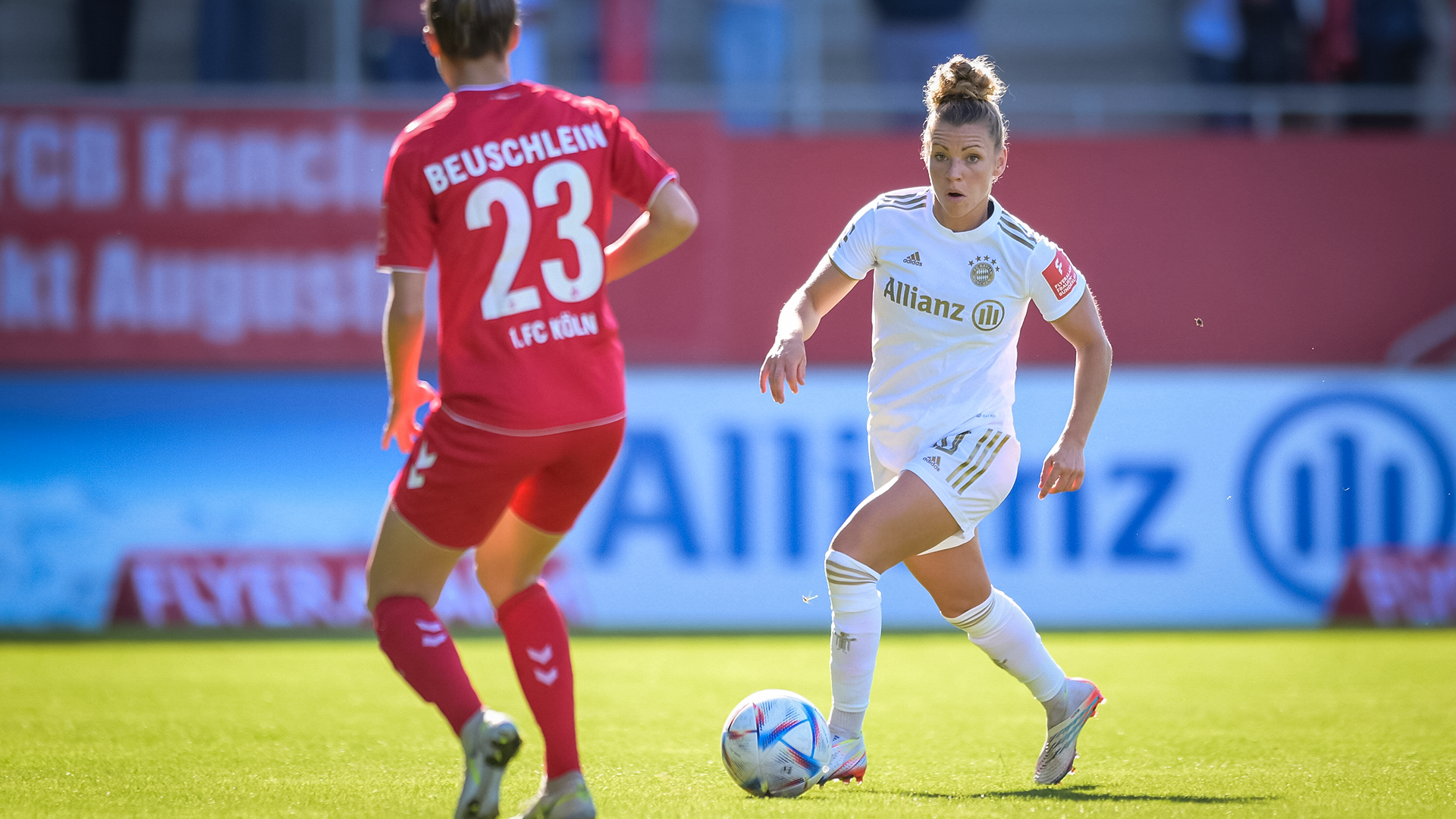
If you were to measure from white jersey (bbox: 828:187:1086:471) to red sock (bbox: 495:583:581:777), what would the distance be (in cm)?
120

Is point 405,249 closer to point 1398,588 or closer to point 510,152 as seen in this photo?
point 510,152

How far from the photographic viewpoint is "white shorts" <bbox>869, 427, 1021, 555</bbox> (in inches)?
160

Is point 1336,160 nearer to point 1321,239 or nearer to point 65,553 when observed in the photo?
point 1321,239

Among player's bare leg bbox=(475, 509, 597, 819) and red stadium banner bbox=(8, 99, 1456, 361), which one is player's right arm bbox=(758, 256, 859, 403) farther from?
red stadium banner bbox=(8, 99, 1456, 361)

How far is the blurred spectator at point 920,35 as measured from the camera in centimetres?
1046

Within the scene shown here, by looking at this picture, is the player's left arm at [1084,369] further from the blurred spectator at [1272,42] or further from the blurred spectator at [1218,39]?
the blurred spectator at [1218,39]

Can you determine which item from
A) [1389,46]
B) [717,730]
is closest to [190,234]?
[717,730]

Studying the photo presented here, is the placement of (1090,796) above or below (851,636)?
below

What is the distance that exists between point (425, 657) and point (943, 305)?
67.1 inches

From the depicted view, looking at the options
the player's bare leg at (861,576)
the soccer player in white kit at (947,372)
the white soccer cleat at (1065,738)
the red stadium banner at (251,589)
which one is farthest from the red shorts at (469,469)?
the red stadium banner at (251,589)

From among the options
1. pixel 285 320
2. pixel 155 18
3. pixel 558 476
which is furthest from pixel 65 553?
pixel 558 476

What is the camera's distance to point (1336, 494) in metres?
9.72

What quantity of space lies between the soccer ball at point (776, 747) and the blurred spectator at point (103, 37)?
8.57m

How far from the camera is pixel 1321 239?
35.4 ft
